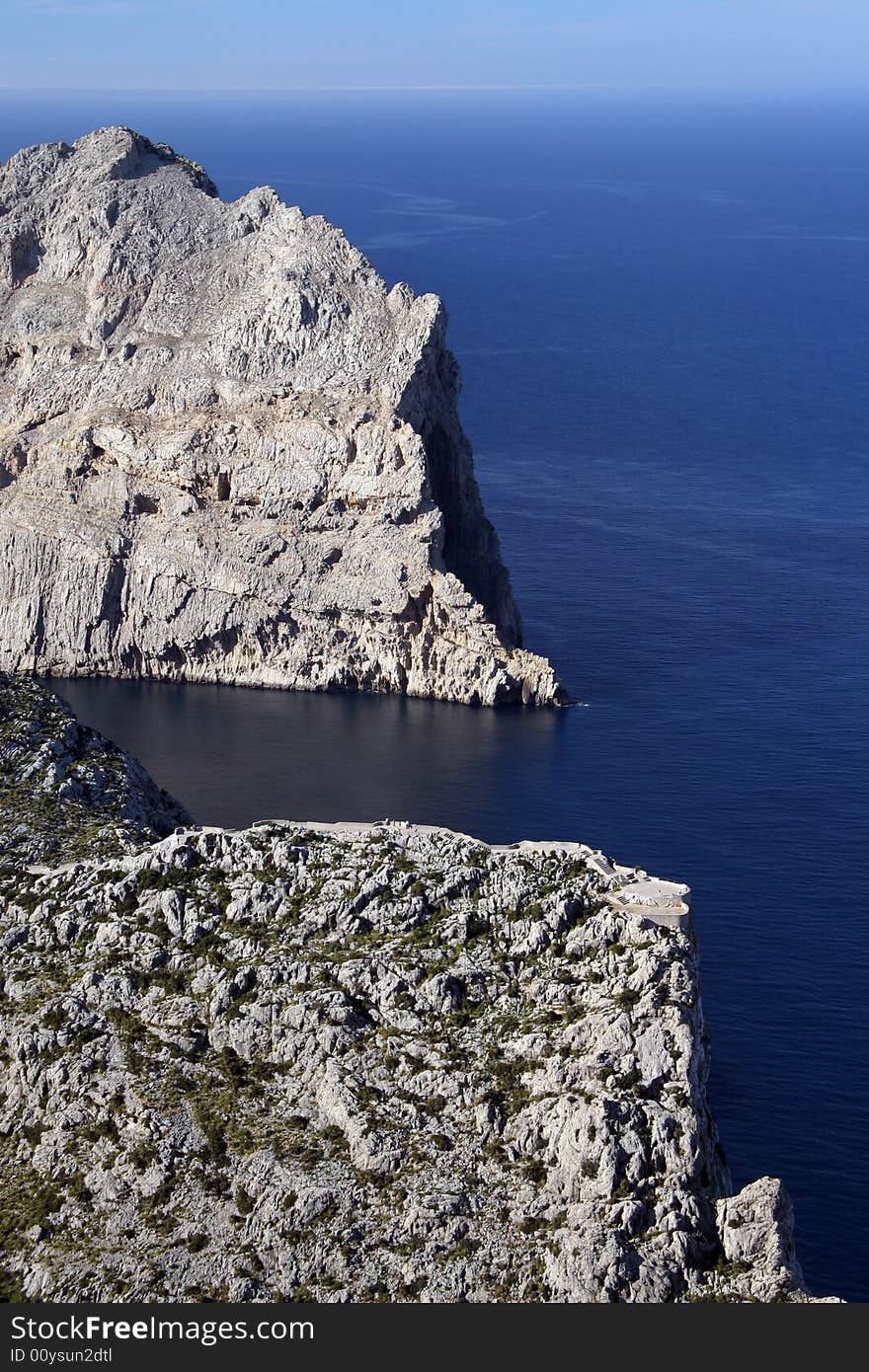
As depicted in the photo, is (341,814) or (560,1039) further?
(341,814)

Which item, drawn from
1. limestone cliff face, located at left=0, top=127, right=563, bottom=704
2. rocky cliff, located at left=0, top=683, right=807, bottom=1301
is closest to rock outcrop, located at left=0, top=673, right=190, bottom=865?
rocky cliff, located at left=0, top=683, right=807, bottom=1301

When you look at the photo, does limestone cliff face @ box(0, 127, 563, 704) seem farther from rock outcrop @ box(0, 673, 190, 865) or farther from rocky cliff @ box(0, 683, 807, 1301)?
rocky cliff @ box(0, 683, 807, 1301)

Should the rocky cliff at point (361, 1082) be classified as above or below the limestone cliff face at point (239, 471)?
below

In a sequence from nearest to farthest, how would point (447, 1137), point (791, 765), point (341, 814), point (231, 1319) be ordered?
point (231, 1319)
point (447, 1137)
point (341, 814)
point (791, 765)

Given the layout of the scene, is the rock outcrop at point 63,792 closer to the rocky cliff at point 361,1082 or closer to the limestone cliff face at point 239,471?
the rocky cliff at point 361,1082

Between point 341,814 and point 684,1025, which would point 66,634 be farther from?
point 684,1025

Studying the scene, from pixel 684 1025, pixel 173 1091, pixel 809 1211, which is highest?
pixel 684 1025

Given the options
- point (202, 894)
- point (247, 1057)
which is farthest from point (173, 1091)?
point (202, 894)

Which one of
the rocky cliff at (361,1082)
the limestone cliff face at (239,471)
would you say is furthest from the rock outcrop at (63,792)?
the limestone cliff face at (239,471)
